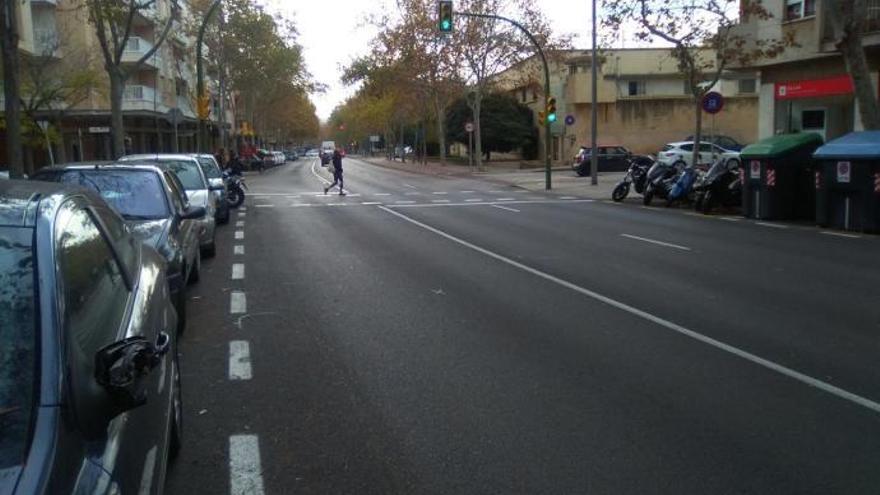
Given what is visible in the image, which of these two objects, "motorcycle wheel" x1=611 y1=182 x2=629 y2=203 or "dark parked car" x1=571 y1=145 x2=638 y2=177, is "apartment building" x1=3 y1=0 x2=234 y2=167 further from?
"dark parked car" x1=571 y1=145 x2=638 y2=177

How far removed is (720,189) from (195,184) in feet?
38.6

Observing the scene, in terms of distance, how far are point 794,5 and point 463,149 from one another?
59.5 metres

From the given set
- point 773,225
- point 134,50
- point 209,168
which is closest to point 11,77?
point 209,168

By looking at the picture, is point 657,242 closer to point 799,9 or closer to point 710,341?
point 710,341

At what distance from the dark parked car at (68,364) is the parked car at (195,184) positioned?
904 cm

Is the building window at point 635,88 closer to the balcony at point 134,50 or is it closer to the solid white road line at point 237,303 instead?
the balcony at point 134,50

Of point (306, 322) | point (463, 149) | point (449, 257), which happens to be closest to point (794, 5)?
point (449, 257)

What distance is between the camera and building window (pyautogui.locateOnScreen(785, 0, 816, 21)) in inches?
976

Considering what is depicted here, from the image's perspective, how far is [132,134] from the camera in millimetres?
53531

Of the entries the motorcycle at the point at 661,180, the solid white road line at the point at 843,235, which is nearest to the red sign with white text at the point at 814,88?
the motorcycle at the point at 661,180

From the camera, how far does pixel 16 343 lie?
266cm

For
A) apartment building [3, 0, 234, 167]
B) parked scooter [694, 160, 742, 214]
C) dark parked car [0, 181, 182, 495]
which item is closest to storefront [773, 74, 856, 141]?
parked scooter [694, 160, 742, 214]

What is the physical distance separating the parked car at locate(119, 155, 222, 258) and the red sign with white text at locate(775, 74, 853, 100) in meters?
17.9

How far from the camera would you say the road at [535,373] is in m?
4.34
